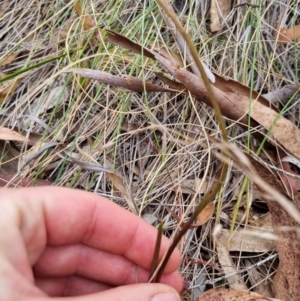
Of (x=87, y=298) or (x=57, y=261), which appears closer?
(x=87, y=298)

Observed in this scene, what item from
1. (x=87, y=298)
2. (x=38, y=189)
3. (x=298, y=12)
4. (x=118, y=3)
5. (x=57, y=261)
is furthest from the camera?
(x=118, y=3)

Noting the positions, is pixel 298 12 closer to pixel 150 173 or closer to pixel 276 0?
pixel 276 0

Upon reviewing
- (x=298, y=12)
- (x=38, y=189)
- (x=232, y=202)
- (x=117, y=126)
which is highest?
(x=298, y=12)

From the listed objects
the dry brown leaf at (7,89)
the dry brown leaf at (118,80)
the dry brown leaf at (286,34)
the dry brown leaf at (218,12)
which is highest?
the dry brown leaf at (218,12)

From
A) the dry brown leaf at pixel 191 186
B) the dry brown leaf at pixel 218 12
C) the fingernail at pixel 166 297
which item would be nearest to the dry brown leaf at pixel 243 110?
the dry brown leaf at pixel 191 186

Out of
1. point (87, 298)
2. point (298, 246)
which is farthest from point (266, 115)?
point (87, 298)

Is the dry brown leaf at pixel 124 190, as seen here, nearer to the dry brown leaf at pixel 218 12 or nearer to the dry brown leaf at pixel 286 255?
the dry brown leaf at pixel 286 255

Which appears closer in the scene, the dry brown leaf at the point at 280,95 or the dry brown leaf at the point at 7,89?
the dry brown leaf at the point at 280,95
